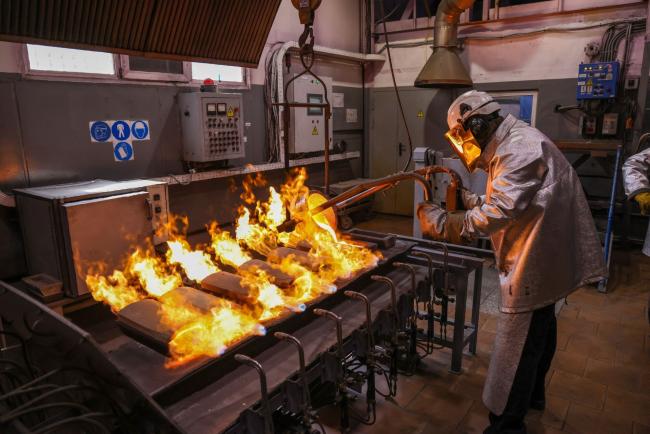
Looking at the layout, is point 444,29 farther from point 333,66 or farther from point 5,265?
point 5,265

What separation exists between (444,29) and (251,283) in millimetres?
4983

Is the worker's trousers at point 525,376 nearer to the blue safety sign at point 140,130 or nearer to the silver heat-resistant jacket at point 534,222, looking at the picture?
the silver heat-resistant jacket at point 534,222

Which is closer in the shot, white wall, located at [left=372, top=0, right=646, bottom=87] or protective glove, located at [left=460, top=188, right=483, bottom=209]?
protective glove, located at [left=460, top=188, right=483, bottom=209]

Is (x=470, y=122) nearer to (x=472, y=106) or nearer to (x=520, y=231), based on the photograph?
(x=472, y=106)

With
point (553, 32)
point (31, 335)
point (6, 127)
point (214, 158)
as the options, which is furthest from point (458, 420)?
point (553, 32)

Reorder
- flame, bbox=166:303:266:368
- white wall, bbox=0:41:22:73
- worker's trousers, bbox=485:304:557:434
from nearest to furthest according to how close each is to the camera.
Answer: flame, bbox=166:303:266:368 < worker's trousers, bbox=485:304:557:434 < white wall, bbox=0:41:22:73

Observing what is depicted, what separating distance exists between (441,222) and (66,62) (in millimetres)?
3258

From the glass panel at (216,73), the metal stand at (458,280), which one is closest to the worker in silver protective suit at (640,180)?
the metal stand at (458,280)

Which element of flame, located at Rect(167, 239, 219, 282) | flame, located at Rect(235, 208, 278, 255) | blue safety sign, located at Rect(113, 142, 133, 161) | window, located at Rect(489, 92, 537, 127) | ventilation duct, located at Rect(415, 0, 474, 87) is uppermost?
ventilation duct, located at Rect(415, 0, 474, 87)

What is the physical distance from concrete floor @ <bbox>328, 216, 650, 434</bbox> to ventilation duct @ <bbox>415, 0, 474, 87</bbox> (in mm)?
3066

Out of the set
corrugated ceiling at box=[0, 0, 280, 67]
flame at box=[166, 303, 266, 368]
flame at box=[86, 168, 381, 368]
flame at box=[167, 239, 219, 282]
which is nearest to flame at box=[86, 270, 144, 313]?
flame at box=[86, 168, 381, 368]

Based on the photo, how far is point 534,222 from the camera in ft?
6.72

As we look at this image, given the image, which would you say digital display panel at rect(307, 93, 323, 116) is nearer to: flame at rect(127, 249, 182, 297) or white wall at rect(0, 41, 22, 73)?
A: flame at rect(127, 249, 182, 297)

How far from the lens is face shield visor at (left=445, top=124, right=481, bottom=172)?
2.23 meters
